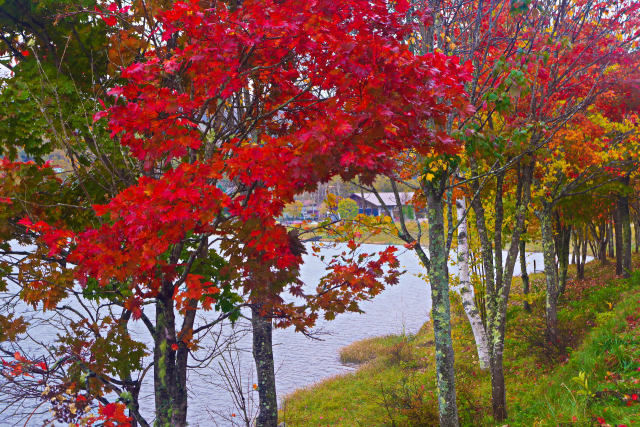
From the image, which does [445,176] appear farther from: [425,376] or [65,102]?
[425,376]

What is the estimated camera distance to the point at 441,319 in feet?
20.4

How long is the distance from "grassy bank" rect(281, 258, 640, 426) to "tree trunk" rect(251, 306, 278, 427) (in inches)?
65.8

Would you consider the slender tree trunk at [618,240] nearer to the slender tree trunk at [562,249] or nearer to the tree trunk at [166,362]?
the slender tree trunk at [562,249]

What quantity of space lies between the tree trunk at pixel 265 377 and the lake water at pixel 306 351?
144 centimetres

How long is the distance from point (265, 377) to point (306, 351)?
10997mm

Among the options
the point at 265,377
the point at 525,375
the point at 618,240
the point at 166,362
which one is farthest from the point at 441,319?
the point at 618,240

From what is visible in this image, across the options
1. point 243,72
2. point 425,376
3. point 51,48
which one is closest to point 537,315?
point 425,376

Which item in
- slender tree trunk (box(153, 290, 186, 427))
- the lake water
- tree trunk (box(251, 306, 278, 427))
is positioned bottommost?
the lake water

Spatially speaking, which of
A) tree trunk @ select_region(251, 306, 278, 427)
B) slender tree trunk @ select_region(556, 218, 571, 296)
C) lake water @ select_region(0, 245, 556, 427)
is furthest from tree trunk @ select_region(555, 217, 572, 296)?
tree trunk @ select_region(251, 306, 278, 427)

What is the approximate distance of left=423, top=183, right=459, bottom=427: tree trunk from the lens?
20.3ft

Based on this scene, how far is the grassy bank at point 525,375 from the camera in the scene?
6195 mm

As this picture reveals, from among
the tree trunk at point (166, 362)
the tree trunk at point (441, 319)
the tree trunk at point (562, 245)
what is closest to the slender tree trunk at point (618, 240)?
the tree trunk at point (562, 245)

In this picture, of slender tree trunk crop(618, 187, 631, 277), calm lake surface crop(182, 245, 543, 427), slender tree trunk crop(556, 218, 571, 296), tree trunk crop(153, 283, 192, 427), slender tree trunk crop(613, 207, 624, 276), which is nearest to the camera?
tree trunk crop(153, 283, 192, 427)

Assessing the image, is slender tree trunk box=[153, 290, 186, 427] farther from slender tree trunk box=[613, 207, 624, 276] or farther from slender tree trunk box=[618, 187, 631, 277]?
slender tree trunk box=[613, 207, 624, 276]
